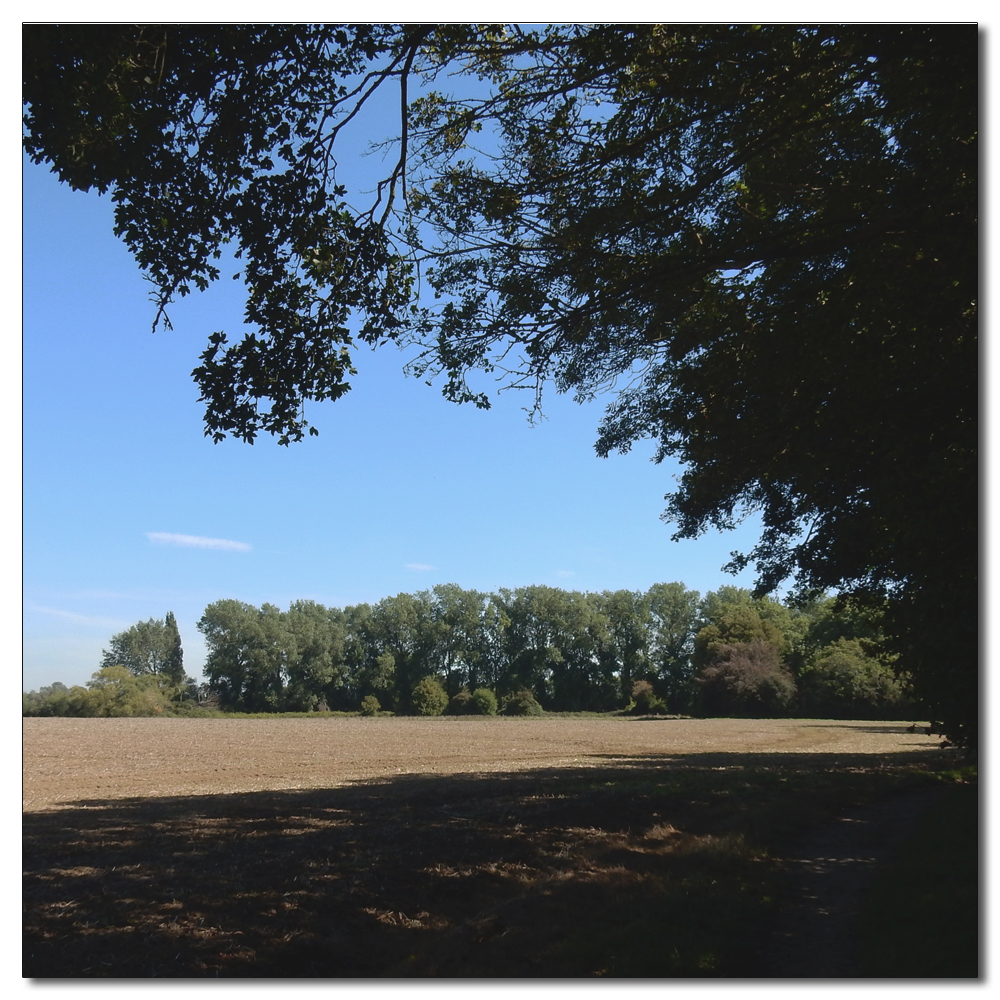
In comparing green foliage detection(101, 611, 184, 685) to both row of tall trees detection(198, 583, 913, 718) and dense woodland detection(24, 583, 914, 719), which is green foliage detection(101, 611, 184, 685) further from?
row of tall trees detection(198, 583, 913, 718)

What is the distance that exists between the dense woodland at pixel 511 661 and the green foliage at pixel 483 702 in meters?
0.10

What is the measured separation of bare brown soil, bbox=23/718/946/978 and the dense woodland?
23446 mm

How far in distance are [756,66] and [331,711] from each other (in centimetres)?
4564

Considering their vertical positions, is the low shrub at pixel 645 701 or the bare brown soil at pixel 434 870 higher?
the bare brown soil at pixel 434 870

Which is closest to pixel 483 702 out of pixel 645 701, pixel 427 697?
pixel 427 697

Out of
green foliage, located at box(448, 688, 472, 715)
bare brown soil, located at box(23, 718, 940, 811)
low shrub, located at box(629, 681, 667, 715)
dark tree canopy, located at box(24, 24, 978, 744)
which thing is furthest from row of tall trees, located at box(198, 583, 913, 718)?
dark tree canopy, located at box(24, 24, 978, 744)

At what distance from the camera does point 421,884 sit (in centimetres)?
760

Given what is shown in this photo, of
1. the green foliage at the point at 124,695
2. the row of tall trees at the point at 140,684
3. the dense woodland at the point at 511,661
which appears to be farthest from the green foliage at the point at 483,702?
the green foliage at the point at 124,695

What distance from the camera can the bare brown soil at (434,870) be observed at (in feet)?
18.5

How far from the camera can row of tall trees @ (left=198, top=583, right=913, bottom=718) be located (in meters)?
42.5

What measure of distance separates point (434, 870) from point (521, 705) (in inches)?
1719

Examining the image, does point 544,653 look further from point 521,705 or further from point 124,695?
point 124,695

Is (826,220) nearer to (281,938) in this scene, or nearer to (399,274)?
(399,274)

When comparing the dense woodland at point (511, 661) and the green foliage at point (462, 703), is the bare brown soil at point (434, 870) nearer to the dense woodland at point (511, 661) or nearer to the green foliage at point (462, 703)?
the dense woodland at point (511, 661)
